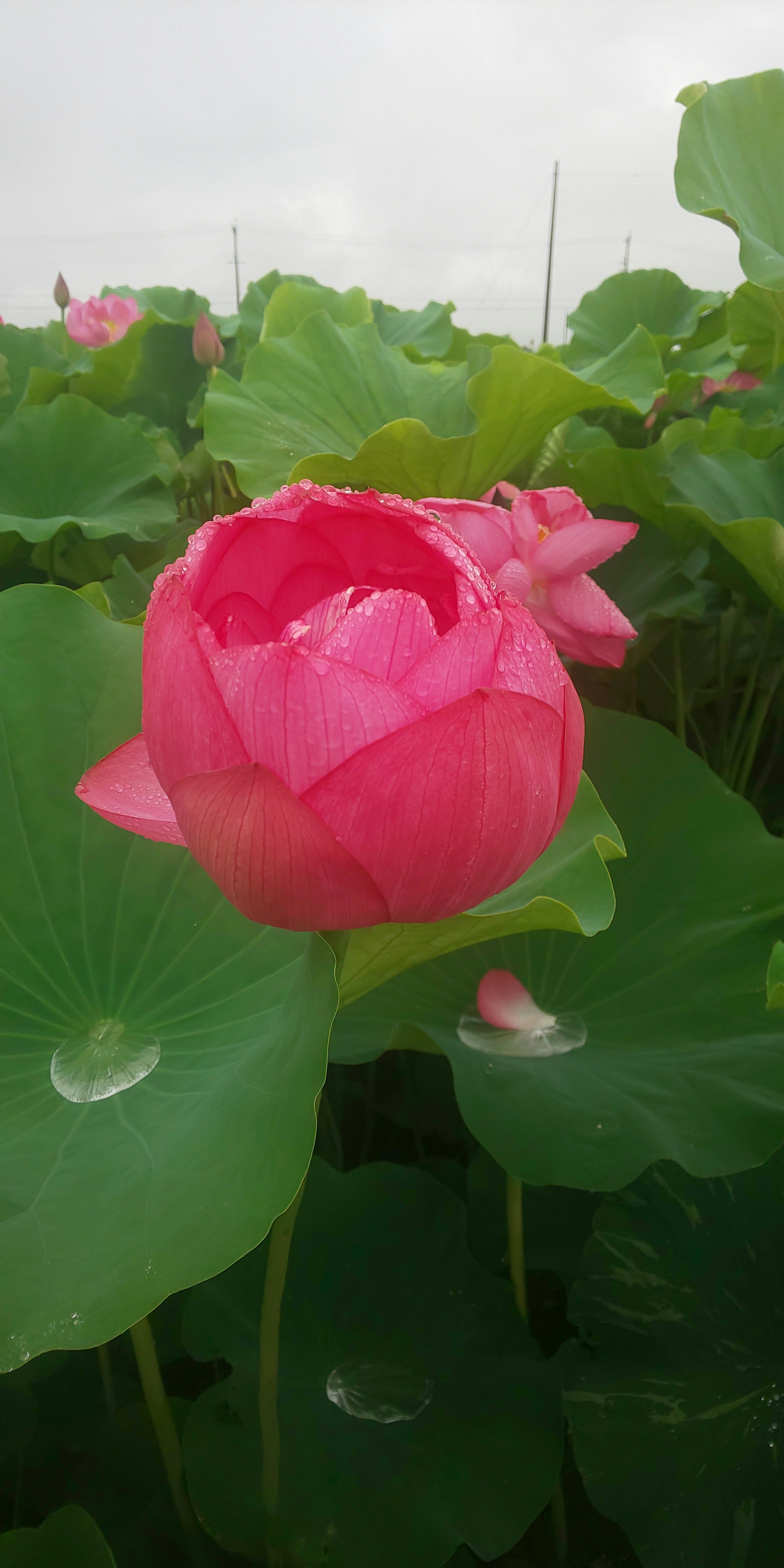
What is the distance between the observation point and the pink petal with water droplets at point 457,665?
Answer: 11.4 inches

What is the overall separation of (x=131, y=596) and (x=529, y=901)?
64 centimetres

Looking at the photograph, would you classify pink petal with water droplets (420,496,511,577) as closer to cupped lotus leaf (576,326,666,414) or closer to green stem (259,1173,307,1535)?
green stem (259,1173,307,1535)

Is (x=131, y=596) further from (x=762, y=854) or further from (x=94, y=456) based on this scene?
(x=762, y=854)

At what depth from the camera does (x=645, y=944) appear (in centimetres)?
69

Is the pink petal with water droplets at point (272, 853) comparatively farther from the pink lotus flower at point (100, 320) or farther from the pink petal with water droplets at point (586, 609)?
the pink lotus flower at point (100, 320)

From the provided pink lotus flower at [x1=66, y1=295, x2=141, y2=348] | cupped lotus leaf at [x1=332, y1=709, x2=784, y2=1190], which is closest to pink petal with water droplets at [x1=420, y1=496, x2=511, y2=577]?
cupped lotus leaf at [x1=332, y1=709, x2=784, y2=1190]

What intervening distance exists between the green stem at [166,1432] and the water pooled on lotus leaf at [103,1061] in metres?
0.13

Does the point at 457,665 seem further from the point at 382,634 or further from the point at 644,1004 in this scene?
the point at 644,1004

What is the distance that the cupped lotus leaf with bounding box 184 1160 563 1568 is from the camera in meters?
0.52

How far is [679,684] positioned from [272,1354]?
0.68 meters

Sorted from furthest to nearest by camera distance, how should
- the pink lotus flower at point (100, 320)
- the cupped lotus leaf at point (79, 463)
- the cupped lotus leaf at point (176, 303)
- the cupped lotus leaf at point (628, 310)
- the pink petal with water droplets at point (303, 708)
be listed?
the cupped lotus leaf at point (176, 303) → the cupped lotus leaf at point (628, 310) → the pink lotus flower at point (100, 320) → the cupped lotus leaf at point (79, 463) → the pink petal with water droplets at point (303, 708)

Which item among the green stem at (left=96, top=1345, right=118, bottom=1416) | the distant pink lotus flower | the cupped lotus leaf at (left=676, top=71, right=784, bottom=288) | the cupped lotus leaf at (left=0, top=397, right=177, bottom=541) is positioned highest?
the cupped lotus leaf at (left=676, top=71, right=784, bottom=288)

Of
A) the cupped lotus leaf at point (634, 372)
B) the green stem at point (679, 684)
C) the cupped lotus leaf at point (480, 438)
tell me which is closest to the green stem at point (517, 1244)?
the green stem at point (679, 684)

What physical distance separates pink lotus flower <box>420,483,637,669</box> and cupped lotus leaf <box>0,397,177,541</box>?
0.66m
